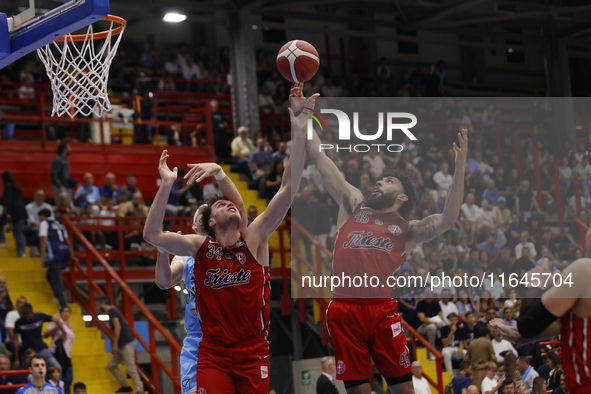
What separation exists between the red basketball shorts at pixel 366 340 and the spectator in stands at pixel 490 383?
6.27 m

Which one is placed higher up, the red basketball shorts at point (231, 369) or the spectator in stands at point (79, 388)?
the red basketball shorts at point (231, 369)

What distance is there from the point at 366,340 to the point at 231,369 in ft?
4.33

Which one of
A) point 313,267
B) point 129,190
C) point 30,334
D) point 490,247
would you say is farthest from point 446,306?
point 30,334

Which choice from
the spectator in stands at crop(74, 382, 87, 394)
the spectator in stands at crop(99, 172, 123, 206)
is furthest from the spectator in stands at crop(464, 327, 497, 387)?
the spectator in stands at crop(99, 172, 123, 206)

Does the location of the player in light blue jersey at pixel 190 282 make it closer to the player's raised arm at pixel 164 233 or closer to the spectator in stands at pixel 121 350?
the player's raised arm at pixel 164 233

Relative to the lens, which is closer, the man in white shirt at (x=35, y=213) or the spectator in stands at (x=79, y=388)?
the spectator in stands at (x=79, y=388)

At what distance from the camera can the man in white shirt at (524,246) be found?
16.1 m

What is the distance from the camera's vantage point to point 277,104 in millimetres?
21516

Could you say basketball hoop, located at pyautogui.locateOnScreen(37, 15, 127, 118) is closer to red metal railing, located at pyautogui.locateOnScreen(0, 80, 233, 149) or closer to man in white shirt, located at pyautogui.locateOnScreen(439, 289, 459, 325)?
red metal railing, located at pyautogui.locateOnScreen(0, 80, 233, 149)

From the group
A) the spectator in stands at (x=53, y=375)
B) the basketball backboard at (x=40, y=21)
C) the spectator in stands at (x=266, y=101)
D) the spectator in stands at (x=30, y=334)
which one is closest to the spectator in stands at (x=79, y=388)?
the spectator in stands at (x=53, y=375)

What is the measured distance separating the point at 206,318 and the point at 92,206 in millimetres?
9299

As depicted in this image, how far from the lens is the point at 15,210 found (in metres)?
13.9

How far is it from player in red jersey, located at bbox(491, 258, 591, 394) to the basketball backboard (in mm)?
4043

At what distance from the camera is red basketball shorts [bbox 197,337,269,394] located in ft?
19.4
